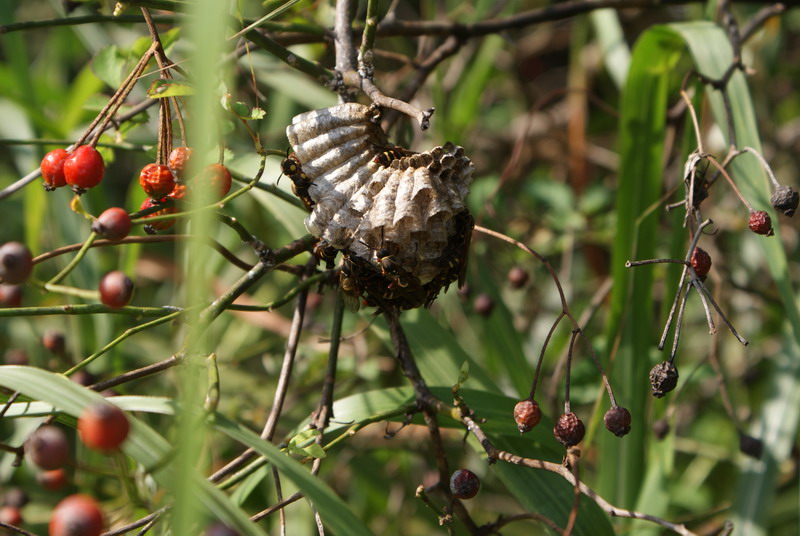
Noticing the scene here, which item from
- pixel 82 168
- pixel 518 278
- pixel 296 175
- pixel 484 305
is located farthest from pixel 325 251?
pixel 518 278

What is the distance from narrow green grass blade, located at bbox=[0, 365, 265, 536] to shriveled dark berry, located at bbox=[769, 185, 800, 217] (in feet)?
2.40

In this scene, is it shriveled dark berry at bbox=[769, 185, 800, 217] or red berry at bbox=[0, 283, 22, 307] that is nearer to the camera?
shriveled dark berry at bbox=[769, 185, 800, 217]

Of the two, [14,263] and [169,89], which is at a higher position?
[169,89]

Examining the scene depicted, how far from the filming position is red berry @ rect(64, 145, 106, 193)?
0.91 meters

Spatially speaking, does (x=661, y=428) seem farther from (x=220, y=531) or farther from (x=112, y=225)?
(x=112, y=225)

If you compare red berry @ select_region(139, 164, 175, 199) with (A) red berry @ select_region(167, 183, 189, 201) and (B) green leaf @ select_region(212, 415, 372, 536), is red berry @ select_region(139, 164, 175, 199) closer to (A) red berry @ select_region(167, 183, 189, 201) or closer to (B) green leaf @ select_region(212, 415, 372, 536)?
(A) red berry @ select_region(167, 183, 189, 201)

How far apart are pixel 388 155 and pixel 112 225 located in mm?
339

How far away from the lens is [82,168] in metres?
0.91

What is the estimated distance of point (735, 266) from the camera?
226 cm

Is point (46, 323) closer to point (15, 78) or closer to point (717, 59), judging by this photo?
point (15, 78)

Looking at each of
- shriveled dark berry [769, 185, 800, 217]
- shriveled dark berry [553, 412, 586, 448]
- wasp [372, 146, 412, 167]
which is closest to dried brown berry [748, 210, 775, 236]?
shriveled dark berry [769, 185, 800, 217]

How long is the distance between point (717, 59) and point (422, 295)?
79 cm

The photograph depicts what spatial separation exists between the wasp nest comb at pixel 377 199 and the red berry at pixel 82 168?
232mm

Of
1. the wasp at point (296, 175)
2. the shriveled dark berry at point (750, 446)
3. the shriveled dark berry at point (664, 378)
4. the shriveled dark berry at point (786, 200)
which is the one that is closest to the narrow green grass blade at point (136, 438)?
the wasp at point (296, 175)
